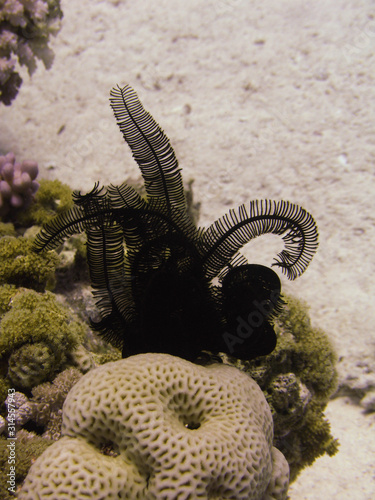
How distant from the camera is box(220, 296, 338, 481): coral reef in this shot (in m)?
2.87

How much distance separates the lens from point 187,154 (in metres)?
5.59

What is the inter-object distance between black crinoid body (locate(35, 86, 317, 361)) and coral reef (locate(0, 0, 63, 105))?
146 inches

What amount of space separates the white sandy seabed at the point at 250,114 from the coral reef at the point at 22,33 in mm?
1096

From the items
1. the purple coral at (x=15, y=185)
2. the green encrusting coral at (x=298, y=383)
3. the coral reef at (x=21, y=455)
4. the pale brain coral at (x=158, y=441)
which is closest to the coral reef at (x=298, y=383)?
the green encrusting coral at (x=298, y=383)

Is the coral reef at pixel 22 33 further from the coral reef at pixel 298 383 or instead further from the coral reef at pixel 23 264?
the coral reef at pixel 298 383

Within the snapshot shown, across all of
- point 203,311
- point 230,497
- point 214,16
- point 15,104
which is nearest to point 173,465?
point 230,497

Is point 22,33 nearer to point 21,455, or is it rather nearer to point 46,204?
point 46,204

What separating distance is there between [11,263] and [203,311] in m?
1.60

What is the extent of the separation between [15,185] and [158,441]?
3179 mm

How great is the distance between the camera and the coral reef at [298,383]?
9.41 ft

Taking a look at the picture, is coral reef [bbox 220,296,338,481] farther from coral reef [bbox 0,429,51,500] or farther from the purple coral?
the purple coral

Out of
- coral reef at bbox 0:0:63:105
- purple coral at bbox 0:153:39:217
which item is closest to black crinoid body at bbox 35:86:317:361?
purple coral at bbox 0:153:39:217

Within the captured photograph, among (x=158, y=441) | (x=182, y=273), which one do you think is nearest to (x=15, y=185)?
(x=182, y=273)

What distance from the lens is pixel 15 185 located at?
3955mm
